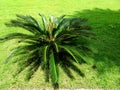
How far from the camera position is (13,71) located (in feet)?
20.5

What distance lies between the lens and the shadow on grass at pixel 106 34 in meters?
7.01

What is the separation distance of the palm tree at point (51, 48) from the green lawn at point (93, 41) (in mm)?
216

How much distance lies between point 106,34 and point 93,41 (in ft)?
3.52

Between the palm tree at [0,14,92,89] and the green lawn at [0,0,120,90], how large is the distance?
216 millimetres

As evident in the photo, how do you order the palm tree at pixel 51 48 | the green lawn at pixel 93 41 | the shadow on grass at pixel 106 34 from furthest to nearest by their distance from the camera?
the shadow on grass at pixel 106 34 → the palm tree at pixel 51 48 → the green lawn at pixel 93 41

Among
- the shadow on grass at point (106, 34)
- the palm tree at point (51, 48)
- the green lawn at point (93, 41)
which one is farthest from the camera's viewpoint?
the shadow on grass at point (106, 34)

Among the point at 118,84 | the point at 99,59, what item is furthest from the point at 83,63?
the point at 118,84

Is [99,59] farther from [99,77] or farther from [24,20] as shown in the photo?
[24,20]

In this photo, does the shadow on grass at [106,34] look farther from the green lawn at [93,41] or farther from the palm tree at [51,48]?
the palm tree at [51,48]

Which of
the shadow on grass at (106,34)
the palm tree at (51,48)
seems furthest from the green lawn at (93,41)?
the palm tree at (51,48)

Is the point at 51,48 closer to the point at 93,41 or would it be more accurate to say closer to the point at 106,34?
the point at 93,41

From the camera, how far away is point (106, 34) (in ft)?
28.8

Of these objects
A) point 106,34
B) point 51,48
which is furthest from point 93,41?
point 51,48

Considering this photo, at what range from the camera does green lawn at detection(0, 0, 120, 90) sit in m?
5.84
